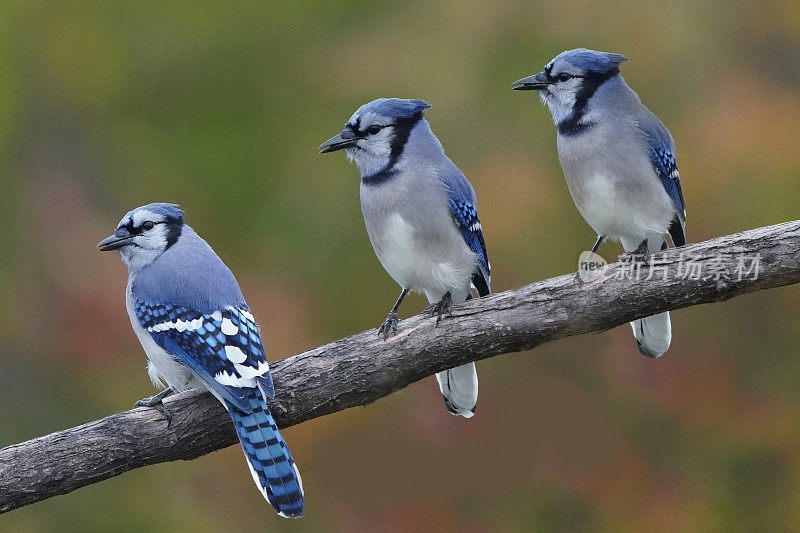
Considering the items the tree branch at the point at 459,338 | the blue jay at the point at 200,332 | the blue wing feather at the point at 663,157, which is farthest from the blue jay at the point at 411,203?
the blue wing feather at the point at 663,157

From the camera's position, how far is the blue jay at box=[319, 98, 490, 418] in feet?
10.0

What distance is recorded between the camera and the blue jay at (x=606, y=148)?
3076 millimetres

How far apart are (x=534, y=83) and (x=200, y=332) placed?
3.83ft

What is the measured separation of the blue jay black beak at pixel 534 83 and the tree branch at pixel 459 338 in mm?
552

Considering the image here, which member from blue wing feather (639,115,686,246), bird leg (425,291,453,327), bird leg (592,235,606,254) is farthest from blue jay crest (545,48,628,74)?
bird leg (425,291,453,327)

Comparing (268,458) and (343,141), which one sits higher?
(343,141)

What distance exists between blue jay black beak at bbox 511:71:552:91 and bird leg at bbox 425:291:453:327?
0.63m

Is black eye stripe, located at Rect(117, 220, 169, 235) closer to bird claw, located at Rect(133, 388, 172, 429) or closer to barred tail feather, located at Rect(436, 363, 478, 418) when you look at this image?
bird claw, located at Rect(133, 388, 172, 429)

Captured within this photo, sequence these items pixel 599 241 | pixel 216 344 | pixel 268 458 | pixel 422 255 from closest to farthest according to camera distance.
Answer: pixel 268 458, pixel 216 344, pixel 422 255, pixel 599 241

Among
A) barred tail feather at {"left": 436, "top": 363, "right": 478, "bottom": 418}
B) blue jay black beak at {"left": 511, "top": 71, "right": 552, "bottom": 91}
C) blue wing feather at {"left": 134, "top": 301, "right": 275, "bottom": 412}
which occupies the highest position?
blue jay black beak at {"left": 511, "top": 71, "right": 552, "bottom": 91}

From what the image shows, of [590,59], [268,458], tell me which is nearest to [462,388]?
[268,458]

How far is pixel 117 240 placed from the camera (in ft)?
10.0

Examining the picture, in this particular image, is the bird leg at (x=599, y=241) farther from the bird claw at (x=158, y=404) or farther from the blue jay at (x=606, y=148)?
the bird claw at (x=158, y=404)

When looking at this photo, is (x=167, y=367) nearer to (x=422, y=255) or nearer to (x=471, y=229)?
(x=422, y=255)
